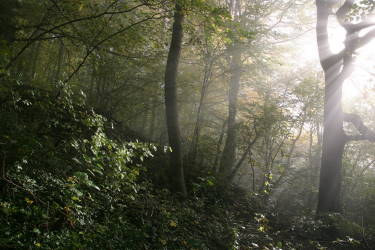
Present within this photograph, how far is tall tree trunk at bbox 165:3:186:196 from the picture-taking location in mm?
7145

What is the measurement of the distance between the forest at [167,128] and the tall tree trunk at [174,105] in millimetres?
25

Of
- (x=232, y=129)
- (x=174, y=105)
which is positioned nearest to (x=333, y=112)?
(x=232, y=129)

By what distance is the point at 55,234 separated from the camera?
3375 mm

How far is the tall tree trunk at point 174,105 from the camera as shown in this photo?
7.14 meters

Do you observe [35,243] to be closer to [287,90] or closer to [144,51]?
[144,51]

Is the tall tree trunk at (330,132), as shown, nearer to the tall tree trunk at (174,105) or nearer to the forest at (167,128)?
the forest at (167,128)

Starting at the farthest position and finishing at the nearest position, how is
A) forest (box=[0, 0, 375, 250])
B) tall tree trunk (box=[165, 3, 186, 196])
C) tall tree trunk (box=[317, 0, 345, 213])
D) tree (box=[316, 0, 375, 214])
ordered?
1. tall tree trunk (box=[317, 0, 345, 213])
2. tree (box=[316, 0, 375, 214])
3. tall tree trunk (box=[165, 3, 186, 196])
4. forest (box=[0, 0, 375, 250])

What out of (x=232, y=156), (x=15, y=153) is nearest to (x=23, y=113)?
(x=15, y=153)

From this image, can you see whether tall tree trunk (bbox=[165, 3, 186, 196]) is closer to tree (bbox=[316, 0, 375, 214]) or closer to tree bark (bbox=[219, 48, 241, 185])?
tree bark (bbox=[219, 48, 241, 185])

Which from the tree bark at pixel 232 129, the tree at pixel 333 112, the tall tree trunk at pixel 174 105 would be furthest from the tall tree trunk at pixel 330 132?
the tall tree trunk at pixel 174 105

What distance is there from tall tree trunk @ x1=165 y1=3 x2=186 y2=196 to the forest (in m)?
0.02

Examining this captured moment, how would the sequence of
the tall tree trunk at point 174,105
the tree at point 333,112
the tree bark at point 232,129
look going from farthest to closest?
the tree bark at point 232,129, the tree at point 333,112, the tall tree trunk at point 174,105

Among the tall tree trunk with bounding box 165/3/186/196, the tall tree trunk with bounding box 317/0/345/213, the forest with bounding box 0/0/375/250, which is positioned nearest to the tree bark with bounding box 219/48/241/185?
the forest with bounding box 0/0/375/250

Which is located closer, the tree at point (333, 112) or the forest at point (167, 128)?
the forest at point (167, 128)
